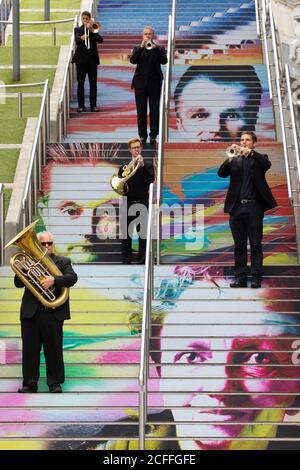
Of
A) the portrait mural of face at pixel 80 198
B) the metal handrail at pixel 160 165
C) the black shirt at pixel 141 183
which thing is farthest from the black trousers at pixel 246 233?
the portrait mural of face at pixel 80 198

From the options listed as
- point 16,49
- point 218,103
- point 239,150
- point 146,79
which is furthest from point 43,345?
point 16,49

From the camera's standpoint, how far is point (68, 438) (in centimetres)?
1739

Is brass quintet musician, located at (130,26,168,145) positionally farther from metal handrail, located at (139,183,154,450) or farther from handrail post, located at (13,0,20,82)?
metal handrail, located at (139,183,154,450)

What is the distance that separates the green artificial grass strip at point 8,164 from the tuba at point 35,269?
15.4ft

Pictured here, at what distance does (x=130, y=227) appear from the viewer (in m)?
21.5

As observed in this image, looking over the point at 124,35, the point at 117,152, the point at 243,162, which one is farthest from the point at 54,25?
the point at 243,162

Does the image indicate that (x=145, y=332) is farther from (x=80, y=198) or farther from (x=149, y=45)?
(x=149, y=45)

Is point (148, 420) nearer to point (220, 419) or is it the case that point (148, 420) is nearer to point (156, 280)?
point (220, 419)

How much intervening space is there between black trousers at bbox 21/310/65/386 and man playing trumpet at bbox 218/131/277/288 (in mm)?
2819

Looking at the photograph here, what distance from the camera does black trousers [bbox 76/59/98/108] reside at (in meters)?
26.1

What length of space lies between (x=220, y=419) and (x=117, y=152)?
6.96 meters

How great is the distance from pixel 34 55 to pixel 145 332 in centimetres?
1230

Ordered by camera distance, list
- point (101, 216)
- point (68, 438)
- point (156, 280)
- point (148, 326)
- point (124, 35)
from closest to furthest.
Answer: point (68, 438)
point (148, 326)
point (156, 280)
point (101, 216)
point (124, 35)

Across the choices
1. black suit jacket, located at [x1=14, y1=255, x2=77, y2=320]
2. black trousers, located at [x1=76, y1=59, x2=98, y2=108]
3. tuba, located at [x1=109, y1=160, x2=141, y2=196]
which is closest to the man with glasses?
black suit jacket, located at [x1=14, y1=255, x2=77, y2=320]
